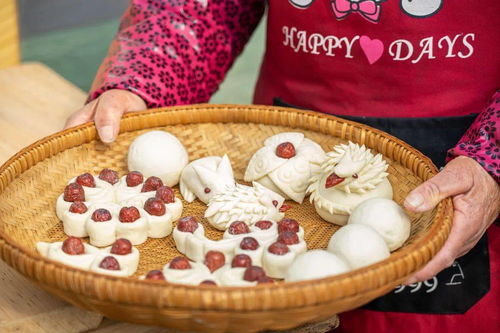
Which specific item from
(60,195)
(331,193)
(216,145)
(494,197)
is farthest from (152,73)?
(494,197)

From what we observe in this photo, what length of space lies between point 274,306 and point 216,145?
0.64 meters

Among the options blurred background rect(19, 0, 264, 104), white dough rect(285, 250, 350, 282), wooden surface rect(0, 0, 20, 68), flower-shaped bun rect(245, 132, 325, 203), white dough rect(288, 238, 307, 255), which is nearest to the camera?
white dough rect(285, 250, 350, 282)

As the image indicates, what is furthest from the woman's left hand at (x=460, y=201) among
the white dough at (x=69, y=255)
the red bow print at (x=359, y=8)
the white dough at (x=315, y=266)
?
the white dough at (x=69, y=255)

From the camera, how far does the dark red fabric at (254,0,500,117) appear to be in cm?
125

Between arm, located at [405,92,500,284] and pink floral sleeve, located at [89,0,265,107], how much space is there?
0.60m

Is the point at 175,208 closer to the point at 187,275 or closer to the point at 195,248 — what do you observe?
the point at 195,248

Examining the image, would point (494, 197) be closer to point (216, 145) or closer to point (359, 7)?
point (359, 7)

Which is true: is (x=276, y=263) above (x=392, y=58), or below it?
below

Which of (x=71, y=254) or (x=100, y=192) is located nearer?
Answer: (x=71, y=254)

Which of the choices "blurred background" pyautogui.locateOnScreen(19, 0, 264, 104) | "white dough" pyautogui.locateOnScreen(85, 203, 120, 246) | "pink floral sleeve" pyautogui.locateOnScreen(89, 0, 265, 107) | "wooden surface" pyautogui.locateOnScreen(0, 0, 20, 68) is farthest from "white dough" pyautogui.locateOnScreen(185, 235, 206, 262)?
"blurred background" pyautogui.locateOnScreen(19, 0, 264, 104)

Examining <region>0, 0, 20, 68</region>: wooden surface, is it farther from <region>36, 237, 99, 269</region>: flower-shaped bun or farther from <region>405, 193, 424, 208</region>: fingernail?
<region>405, 193, 424, 208</region>: fingernail

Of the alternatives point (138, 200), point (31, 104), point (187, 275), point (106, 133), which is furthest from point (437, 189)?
point (31, 104)

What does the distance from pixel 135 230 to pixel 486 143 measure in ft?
1.95

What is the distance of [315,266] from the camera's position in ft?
2.98
